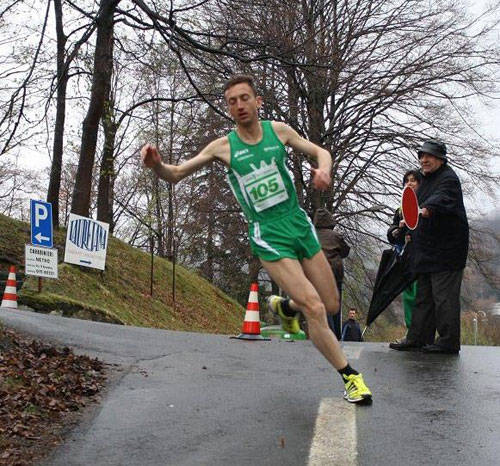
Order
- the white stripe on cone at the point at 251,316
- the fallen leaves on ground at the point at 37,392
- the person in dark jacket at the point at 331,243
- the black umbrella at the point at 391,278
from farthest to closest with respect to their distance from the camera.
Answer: the person in dark jacket at the point at 331,243 < the white stripe on cone at the point at 251,316 < the black umbrella at the point at 391,278 < the fallen leaves on ground at the point at 37,392

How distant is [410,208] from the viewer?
8.54m

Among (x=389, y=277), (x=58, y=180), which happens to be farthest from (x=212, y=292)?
(x=389, y=277)

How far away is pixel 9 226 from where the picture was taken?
72.4 feet

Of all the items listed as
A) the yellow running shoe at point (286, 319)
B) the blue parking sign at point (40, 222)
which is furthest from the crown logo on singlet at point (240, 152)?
the blue parking sign at point (40, 222)

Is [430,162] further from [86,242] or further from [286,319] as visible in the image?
[86,242]

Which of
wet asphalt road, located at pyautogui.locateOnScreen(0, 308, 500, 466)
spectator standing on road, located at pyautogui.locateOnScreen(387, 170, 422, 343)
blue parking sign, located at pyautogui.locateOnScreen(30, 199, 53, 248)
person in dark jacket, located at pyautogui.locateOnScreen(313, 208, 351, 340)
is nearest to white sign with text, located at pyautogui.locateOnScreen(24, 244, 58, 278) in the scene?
blue parking sign, located at pyautogui.locateOnScreen(30, 199, 53, 248)

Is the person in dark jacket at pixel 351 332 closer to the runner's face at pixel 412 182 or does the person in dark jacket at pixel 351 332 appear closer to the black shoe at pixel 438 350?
the runner's face at pixel 412 182

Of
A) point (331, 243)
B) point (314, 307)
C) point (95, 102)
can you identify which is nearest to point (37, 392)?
point (314, 307)

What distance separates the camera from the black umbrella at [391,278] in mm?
9453

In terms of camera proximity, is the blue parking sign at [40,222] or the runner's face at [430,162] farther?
the blue parking sign at [40,222]

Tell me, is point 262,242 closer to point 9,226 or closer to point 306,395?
point 306,395

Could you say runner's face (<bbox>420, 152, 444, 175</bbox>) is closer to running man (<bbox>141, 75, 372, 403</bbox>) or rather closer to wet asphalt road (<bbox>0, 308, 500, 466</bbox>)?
wet asphalt road (<bbox>0, 308, 500, 466</bbox>)

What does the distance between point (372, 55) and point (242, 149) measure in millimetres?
17686

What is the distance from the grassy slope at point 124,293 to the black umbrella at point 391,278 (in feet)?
23.0
